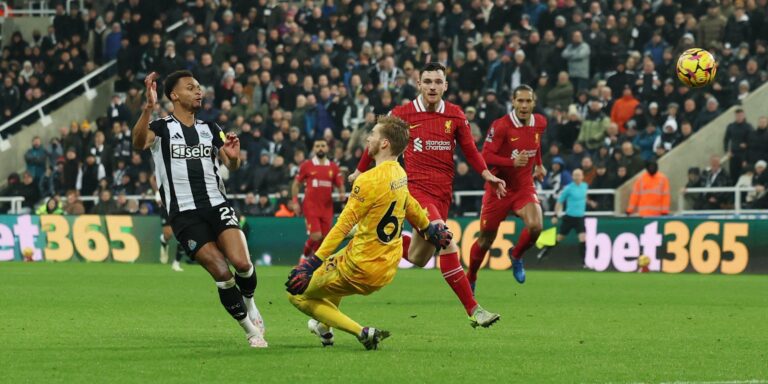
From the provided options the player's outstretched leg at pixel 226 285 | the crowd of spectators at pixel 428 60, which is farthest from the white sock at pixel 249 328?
the crowd of spectators at pixel 428 60

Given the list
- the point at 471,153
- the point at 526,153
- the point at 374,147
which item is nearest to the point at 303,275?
the point at 374,147

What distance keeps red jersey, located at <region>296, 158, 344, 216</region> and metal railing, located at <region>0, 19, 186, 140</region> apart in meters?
13.4

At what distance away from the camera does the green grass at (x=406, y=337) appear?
8.79 m

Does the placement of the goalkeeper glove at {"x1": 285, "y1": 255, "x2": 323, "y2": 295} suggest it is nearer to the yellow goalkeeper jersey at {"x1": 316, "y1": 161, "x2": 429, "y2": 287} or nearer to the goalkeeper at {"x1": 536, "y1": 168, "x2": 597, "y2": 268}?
the yellow goalkeeper jersey at {"x1": 316, "y1": 161, "x2": 429, "y2": 287}

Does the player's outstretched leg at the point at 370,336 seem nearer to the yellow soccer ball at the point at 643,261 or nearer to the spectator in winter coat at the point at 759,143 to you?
the yellow soccer ball at the point at 643,261

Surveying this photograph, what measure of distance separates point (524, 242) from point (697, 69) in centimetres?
318

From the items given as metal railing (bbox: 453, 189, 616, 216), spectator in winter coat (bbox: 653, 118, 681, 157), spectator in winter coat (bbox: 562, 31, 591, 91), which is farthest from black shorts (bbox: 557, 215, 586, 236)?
spectator in winter coat (bbox: 562, 31, 591, 91)

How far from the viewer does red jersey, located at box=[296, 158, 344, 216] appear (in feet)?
80.6

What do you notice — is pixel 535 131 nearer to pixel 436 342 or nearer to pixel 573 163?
pixel 436 342

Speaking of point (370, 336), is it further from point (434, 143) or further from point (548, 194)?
point (548, 194)

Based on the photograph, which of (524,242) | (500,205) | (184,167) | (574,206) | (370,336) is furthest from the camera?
(574,206)

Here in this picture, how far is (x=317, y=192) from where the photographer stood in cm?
2461

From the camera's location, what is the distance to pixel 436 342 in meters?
10.9

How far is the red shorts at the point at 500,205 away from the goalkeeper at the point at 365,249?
6153 mm
